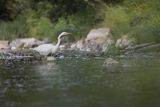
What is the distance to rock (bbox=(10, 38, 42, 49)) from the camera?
36.0 m

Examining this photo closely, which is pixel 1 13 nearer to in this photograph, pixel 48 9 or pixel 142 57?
pixel 48 9

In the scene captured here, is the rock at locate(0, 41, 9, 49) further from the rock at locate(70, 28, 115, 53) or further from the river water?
the river water

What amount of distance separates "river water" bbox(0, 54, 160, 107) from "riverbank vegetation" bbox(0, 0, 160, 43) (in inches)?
269

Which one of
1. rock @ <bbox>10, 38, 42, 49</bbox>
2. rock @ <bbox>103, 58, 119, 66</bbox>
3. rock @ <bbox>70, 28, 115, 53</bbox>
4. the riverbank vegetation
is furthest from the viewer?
rock @ <bbox>10, 38, 42, 49</bbox>

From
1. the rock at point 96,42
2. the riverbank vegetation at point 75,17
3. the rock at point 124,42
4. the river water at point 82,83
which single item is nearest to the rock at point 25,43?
the riverbank vegetation at point 75,17

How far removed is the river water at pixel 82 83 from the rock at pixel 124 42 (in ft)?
14.1

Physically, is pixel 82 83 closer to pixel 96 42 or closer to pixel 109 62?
pixel 109 62

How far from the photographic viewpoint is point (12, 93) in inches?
648

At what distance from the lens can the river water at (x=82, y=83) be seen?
14867 mm

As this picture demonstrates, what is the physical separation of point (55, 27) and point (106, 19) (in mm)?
4182

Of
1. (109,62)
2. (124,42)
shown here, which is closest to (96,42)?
(124,42)

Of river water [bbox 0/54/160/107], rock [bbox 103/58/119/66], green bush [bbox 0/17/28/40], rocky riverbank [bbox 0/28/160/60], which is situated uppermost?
green bush [bbox 0/17/28/40]

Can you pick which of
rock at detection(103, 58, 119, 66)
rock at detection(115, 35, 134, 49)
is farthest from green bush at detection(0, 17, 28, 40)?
rock at detection(103, 58, 119, 66)

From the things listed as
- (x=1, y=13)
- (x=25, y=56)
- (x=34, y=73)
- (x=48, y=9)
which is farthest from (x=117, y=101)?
(x=1, y=13)
